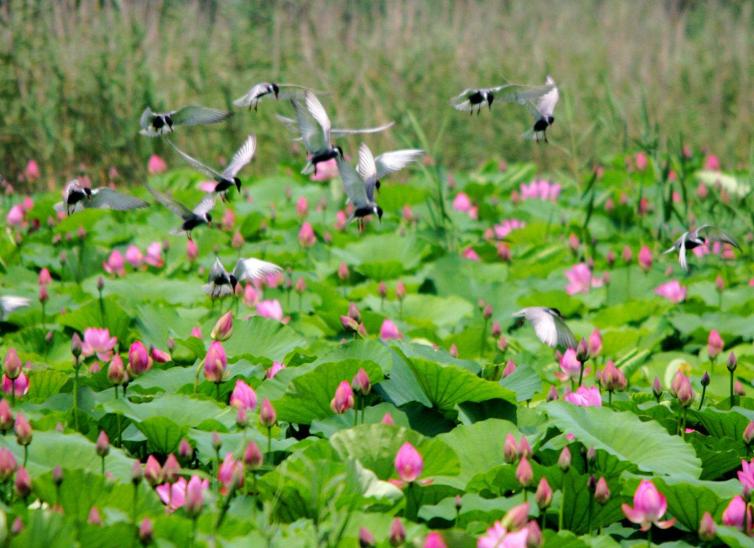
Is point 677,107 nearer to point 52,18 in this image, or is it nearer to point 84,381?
point 52,18

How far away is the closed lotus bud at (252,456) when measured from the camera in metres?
1.59

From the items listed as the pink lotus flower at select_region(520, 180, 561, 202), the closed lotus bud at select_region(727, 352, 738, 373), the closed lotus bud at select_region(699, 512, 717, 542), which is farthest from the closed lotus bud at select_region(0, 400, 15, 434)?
the pink lotus flower at select_region(520, 180, 561, 202)

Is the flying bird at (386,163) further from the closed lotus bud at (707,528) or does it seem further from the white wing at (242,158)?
the closed lotus bud at (707,528)

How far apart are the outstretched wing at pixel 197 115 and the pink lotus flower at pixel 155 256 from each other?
2.16 metres

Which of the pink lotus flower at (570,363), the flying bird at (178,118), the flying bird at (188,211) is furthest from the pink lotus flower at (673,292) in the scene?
the flying bird at (178,118)

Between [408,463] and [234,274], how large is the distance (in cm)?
76

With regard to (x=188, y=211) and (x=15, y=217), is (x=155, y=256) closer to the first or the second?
(x=15, y=217)

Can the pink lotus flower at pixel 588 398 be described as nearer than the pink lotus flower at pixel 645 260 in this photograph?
Yes

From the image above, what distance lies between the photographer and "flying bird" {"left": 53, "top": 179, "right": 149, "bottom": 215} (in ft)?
6.96

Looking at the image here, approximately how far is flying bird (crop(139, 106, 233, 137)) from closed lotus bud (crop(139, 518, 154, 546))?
32.3 inches

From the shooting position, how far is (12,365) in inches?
76.8

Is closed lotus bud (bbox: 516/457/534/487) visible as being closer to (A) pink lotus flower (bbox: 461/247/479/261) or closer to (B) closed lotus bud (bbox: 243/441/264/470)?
(B) closed lotus bud (bbox: 243/441/264/470)

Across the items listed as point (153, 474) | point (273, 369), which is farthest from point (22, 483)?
point (273, 369)

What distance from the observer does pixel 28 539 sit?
1351mm
